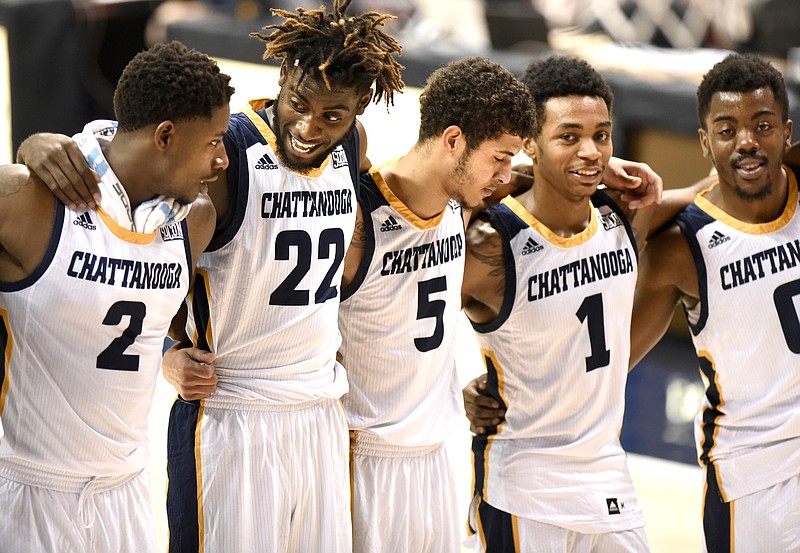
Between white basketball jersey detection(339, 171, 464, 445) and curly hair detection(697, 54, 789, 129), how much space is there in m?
1.05

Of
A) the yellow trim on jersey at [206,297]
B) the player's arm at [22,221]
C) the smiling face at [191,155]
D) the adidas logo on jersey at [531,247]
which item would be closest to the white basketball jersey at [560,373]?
the adidas logo on jersey at [531,247]

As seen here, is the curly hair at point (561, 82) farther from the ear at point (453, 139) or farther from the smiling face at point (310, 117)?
the smiling face at point (310, 117)

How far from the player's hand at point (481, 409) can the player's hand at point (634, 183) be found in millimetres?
851

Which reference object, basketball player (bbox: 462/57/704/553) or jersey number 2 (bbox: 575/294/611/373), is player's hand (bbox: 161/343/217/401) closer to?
basketball player (bbox: 462/57/704/553)

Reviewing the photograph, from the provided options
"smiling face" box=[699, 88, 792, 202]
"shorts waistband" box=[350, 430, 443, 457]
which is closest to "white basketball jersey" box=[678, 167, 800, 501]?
"smiling face" box=[699, 88, 792, 202]

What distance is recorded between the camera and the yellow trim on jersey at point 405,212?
13.3ft

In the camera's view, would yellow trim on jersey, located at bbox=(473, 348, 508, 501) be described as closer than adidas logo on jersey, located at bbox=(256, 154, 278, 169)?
No

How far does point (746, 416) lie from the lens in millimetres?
4391

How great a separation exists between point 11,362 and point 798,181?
2.89 meters

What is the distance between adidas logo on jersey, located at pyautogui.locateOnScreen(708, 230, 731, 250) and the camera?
4.43m

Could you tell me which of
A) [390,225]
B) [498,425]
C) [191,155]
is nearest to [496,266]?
[390,225]

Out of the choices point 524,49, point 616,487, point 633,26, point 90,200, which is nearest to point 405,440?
point 616,487

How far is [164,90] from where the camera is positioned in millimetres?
3377

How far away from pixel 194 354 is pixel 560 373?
126 centimetres
